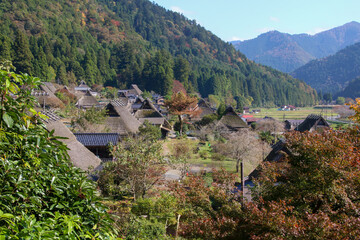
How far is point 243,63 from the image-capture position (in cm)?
12456

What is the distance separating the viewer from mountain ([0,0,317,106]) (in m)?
58.8

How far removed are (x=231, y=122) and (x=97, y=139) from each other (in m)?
19.2

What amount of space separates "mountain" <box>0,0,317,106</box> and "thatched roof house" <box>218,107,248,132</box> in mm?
19261

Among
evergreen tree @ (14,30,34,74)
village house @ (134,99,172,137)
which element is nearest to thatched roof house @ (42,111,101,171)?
village house @ (134,99,172,137)

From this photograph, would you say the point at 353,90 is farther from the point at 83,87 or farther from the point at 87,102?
the point at 87,102

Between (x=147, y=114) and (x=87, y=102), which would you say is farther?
(x=87, y=102)

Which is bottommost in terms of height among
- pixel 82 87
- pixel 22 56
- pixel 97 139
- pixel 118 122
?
pixel 97 139

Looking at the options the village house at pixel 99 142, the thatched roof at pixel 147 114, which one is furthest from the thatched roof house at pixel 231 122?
the village house at pixel 99 142

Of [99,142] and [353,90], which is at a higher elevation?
[353,90]

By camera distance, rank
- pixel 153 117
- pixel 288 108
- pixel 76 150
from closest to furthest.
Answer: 1. pixel 76 150
2. pixel 153 117
3. pixel 288 108

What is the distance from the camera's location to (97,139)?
1488cm

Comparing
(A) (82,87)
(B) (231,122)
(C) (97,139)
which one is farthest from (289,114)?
(C) (97,139)

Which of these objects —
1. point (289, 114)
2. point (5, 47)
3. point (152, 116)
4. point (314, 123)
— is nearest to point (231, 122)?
point (152, 116)

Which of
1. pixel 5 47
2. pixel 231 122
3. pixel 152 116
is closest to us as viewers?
pixel 231 122
